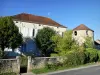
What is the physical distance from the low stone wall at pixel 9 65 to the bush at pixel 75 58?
27.8 ft

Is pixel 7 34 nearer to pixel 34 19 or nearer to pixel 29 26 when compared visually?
pixel 29 26

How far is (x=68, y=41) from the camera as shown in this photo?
1319 inches

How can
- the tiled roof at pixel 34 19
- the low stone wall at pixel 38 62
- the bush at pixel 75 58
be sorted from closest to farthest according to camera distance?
the low stone wall at pixel 38 62 < the bush at pixel 75 58 < the tiled roof at pixel 34 19

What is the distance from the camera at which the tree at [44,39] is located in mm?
41219

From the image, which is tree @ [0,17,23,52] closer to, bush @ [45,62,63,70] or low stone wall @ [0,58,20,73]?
bush @ [45,62,63,70]

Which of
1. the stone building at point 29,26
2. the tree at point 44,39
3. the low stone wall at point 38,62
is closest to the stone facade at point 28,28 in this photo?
the stone building at point 29,26

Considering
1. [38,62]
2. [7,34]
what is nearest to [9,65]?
[38,62]

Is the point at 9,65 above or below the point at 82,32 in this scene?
below

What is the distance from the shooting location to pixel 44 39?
41031 millimetres

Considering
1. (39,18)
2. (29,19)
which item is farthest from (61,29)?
(29,19)

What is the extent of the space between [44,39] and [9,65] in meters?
22.5

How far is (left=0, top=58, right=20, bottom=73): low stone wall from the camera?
59.9 feet

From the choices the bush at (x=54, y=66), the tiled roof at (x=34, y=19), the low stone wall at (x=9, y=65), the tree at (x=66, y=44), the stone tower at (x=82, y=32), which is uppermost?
the tiled roof at (x=34, y=19)

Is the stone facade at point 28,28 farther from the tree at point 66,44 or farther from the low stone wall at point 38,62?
the low stone wall at point 38,62
